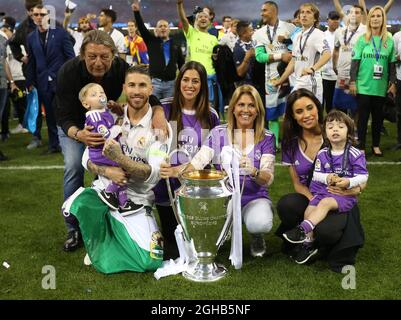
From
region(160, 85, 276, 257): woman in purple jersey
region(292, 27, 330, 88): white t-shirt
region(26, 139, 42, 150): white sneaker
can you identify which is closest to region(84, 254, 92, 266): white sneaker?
region(160, 85, 276, 257): woman in purple jersey

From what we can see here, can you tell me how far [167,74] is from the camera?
6617 millimetres

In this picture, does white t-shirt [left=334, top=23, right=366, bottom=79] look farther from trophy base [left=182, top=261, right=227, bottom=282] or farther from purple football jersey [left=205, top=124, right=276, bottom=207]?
trophy base [left=182, top=261, right=227, bottom=282]

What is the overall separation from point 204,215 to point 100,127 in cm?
81

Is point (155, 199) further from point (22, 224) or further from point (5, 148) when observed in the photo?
point (5, 148)

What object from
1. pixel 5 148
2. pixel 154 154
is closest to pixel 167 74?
pixel 5 148

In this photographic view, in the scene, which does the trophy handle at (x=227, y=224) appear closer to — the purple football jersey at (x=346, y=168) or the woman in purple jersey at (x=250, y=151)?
the woman in purple jersey at (x=250, y=151)

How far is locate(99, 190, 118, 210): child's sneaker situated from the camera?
3238mm

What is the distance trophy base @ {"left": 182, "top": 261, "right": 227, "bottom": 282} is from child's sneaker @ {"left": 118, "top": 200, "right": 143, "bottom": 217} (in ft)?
1.65

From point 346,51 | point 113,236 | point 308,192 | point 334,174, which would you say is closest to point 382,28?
point 346,51

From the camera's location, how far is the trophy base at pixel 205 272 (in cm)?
302

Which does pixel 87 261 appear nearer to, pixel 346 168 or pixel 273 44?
pixel 346 168

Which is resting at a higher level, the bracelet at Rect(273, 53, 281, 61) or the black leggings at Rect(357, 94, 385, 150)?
the bracelet at Rect(273, 53, 281, 61)

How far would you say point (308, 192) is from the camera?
3.38 metres

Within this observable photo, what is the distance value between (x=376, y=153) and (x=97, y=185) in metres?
3.98
